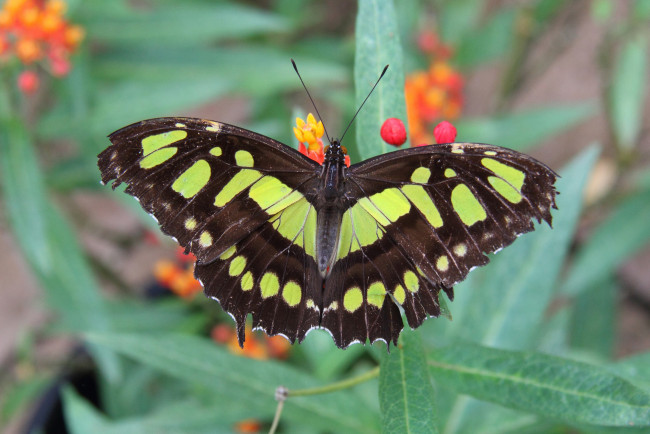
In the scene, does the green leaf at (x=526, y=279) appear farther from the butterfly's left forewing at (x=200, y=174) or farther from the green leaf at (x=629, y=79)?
the green leaf at (x=629, y=79)

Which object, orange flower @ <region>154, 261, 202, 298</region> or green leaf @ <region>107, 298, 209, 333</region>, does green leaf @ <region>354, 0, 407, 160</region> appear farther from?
green leaf @ <region>107, 298, 209, 333</region>

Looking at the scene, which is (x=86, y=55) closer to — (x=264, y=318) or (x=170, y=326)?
(x=170, y=326)

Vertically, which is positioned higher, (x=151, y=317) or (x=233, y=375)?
(x=151, y=317)

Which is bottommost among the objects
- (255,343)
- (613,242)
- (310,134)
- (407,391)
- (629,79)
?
(407,391)

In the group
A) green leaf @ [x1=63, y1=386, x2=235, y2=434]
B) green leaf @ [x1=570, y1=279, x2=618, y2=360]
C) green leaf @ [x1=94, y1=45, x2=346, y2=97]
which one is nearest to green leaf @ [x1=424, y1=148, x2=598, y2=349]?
green leaf @ [x1=63, y1=386, x2=235, y2=434]

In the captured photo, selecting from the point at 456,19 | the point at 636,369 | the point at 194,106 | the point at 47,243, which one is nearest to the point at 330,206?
the point at 636,369

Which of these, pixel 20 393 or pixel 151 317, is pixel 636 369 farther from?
pixel 20 393
